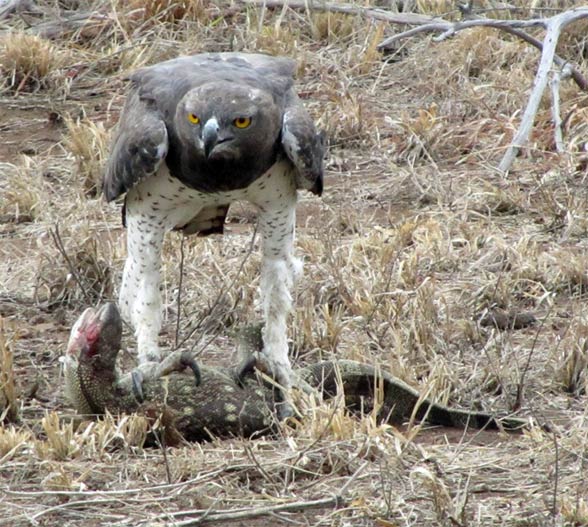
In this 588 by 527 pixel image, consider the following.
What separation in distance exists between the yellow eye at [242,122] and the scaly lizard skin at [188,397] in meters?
0.91

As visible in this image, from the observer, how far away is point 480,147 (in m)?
9.53

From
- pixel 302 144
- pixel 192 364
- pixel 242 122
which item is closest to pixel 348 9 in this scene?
pixel 302 144

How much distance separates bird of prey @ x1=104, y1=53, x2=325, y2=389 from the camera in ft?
19.2

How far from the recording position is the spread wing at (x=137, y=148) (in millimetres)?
6020

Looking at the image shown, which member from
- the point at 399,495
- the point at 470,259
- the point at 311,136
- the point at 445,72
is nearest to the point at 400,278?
the point at 470,259

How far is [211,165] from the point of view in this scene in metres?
5.87

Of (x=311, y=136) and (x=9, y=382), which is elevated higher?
(x=311, y=136)

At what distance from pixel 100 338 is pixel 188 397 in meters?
0.44

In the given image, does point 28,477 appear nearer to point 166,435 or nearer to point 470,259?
point 166,435

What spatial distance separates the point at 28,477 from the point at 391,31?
7007 mm

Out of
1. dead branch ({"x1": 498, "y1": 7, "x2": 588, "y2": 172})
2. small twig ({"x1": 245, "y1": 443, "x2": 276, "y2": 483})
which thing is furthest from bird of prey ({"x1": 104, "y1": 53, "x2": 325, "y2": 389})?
dead branch ({"x1": 498, "y1": 7, "x2": 588, "y2": 172})

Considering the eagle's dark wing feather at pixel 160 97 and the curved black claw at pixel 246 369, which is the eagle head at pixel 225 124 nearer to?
the eagle's dark wing feather at pixel 160 97

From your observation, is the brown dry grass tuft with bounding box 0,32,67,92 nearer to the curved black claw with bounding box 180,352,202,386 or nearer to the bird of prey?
the bird of prey

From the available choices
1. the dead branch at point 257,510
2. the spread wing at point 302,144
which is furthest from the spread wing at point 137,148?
the dead branch at point 257,510
